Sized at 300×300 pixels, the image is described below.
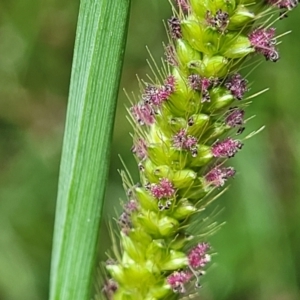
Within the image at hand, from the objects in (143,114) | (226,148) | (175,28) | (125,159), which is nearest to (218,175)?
(226,148)

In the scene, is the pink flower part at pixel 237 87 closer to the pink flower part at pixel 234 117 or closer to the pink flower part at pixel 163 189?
the pink flower part at pixel 234 117

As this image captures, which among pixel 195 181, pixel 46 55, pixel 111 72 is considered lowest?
pixel 195 181

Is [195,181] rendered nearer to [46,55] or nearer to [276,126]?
[276,126]

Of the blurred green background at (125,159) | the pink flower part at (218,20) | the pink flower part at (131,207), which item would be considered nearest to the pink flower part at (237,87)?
the pink flower part at (218,20)

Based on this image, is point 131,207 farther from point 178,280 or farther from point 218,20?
point 218,20

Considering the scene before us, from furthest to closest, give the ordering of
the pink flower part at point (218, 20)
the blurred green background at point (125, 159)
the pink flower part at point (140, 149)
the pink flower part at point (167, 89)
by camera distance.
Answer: the blurred green background at point (125, 159) < the pink flower part at point (140, 149) < the pink flower part at point (167, 89) < the pink flower part at point (218, 20)

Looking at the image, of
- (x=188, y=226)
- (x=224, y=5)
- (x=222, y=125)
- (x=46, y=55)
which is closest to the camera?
(x=224, y=5)

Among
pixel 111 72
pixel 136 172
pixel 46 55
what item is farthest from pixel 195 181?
pixel 46 55
